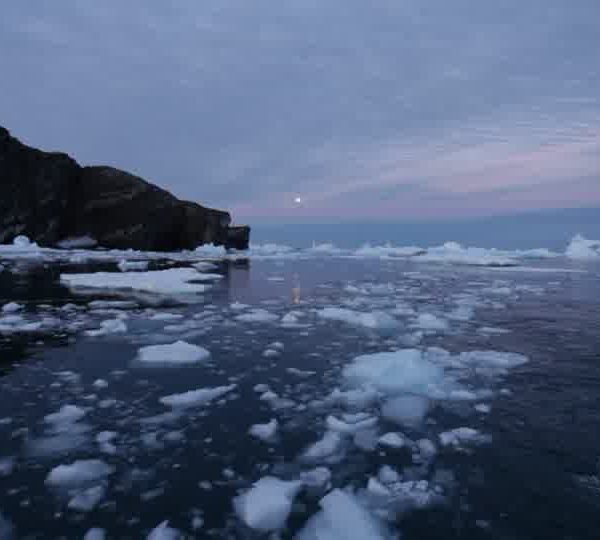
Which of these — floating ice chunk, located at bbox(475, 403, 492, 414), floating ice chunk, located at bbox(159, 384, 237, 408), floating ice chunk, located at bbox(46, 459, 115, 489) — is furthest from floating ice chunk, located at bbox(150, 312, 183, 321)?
floating ice chunk, located at bbox(475, 403, 492, 414)

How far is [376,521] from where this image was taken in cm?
227

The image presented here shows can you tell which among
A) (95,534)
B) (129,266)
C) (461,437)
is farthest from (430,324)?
(129,266)

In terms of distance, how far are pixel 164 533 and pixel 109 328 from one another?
5126mm

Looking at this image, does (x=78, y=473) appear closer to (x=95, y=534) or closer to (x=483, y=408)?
(x=95, y=534)

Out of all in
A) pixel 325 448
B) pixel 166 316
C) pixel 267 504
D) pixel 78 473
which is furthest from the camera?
pixel 166 316

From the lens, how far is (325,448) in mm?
3059

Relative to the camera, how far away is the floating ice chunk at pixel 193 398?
380 centimetres

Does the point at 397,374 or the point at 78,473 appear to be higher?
the point at 397,374

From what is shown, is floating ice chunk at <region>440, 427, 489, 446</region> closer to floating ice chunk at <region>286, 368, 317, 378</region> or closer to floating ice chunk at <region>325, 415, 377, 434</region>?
floating ice chunk at <region>325, 415, 377, 434</region>

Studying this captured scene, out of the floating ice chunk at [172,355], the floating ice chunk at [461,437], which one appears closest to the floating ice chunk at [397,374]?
the floating ice chunk at [461,437]

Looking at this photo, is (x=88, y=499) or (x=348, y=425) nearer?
(x=88, y=499)

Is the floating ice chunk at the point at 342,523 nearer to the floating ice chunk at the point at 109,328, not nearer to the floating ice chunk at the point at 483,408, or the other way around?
the floating ice chunk at the point at 483,408

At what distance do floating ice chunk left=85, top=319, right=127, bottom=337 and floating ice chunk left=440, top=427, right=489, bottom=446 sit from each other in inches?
196

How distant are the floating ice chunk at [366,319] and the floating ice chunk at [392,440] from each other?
3.95 m
